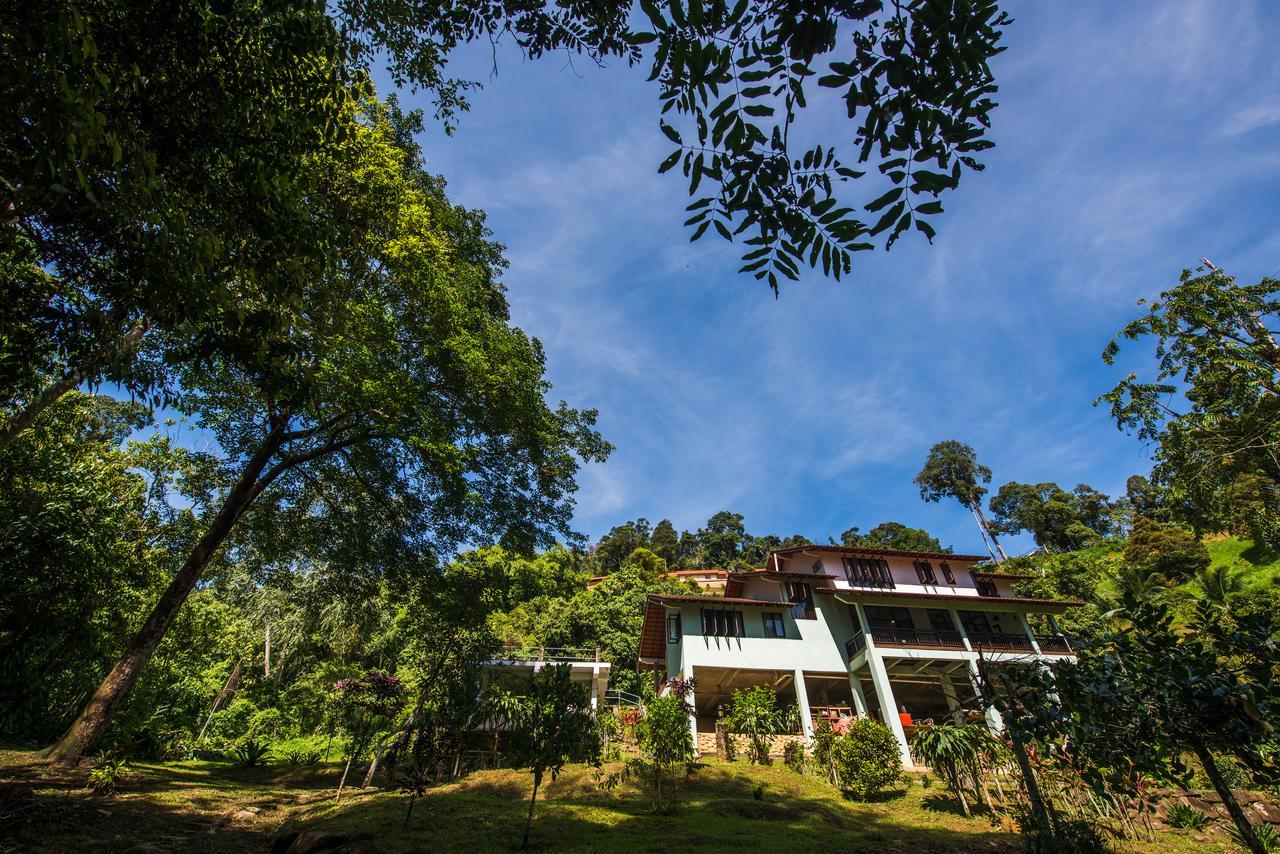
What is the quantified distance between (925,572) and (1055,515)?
46.7 meters

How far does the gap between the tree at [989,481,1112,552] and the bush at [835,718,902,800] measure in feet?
184

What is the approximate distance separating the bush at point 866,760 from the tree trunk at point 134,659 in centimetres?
1771

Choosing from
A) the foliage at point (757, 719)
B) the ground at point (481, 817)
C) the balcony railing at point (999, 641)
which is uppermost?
the balcony railing at point (999, 641)

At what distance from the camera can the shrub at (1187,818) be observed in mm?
10602

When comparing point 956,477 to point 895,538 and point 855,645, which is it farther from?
point 855,645

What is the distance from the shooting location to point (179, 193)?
4.75 meters

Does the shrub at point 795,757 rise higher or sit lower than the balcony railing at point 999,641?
lower

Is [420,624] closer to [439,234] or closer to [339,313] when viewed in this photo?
[339,313]

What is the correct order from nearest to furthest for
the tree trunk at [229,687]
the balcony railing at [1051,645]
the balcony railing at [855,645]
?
the balcony railing at [855,645] < the balcony railing at [1051,645] < the tree trunk at [229,687]

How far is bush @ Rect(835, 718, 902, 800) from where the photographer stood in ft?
48.5

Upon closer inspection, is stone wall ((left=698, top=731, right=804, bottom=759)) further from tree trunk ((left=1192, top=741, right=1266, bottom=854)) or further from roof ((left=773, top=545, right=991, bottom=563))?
tree trunk ((left=1192, top=741, right=1266, bottom=854))

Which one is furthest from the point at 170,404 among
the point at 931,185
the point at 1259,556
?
the point at 1259,556

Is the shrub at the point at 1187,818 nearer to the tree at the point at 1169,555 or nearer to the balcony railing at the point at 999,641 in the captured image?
the balcony railing at the point at 999,641

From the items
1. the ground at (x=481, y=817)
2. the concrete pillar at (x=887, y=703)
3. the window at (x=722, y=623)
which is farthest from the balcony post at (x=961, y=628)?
the window at (x=722, y=623)
